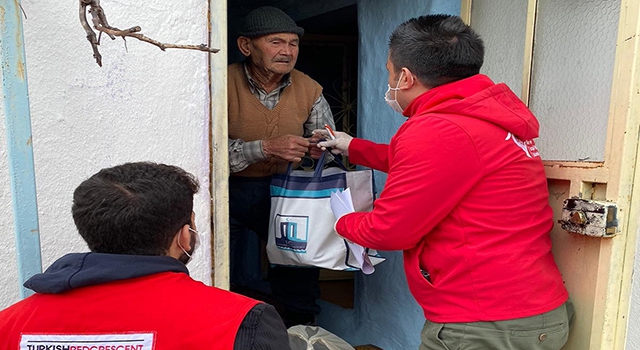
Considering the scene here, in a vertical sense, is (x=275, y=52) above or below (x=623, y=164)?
above

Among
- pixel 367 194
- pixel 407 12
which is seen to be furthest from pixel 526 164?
pixel 407 12

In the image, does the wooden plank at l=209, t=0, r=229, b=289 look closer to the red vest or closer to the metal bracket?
the red vest

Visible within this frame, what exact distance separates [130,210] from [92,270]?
152 mm

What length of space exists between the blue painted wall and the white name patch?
1988 millimetres

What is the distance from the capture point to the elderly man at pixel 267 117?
2.59 m

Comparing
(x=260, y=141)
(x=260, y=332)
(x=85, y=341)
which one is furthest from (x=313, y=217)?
(x=85, y=341)

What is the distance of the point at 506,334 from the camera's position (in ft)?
5.24

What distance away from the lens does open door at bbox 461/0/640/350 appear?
162 cm

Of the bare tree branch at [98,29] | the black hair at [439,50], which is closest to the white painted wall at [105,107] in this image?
the bare tree branch at [98,29]

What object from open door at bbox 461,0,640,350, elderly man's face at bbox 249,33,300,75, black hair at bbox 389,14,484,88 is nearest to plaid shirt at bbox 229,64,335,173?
elderly man's face at bbox 249,33,300,75

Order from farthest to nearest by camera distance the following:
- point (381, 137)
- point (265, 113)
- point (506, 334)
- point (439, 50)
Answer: point (381, 137)
point (265, 113)
point (439, 50)
point (506, 334)

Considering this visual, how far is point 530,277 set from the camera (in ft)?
5.32

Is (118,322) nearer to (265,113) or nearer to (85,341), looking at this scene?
(85,341)

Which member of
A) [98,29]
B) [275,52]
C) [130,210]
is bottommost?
[130,210]
